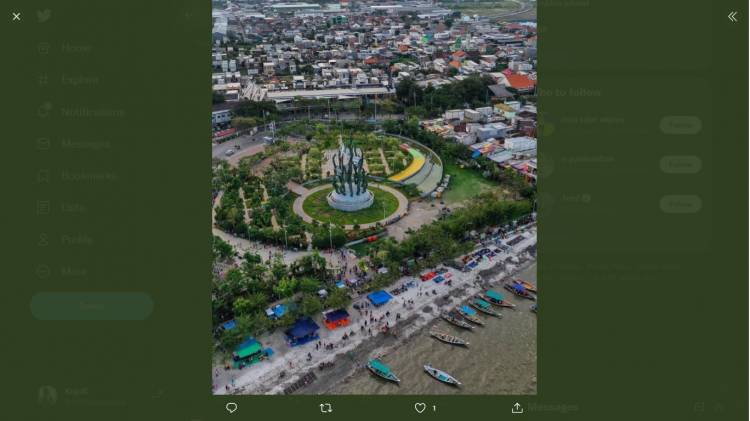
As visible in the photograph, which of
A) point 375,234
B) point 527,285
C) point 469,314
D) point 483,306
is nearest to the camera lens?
A: point 469,314

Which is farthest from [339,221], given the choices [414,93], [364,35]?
[364,35]

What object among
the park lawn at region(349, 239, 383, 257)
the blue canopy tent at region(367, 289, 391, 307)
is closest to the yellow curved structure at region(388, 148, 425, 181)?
the park lawn at region(349, 239, 383, 257)

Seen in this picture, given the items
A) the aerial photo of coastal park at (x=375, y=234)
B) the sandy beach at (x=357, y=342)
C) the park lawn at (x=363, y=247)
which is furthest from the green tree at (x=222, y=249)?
the sandy beach at (x=357, y=342)

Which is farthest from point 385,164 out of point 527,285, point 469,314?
point 469,314

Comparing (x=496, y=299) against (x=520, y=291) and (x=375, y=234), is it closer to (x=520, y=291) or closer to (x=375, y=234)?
(x=520, y=291)

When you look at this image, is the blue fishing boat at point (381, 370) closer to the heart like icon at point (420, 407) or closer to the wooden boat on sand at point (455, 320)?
the wooden boat on sand at point (455, 320)

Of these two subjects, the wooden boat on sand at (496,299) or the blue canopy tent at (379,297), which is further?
the wooden boat on sand at (496,299)

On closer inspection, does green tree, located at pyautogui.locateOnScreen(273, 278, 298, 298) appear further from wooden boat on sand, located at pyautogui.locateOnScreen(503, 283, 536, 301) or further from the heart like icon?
the heart like icon
